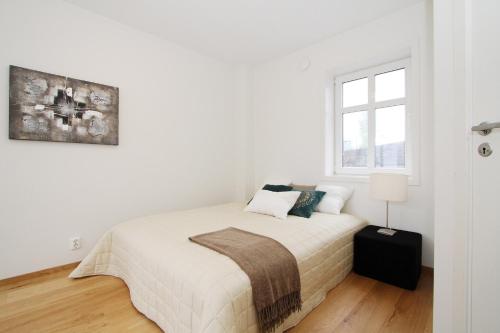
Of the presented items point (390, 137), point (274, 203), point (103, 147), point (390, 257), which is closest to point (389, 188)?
point (390, 257)

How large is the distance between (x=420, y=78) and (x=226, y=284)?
104 inches

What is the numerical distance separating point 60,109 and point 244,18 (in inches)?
86.1

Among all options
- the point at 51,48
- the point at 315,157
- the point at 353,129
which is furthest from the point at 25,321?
the point at 353,129

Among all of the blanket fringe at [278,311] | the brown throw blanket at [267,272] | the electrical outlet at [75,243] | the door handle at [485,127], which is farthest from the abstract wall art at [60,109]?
the door handle at [485,127]

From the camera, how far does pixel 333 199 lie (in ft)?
8.69

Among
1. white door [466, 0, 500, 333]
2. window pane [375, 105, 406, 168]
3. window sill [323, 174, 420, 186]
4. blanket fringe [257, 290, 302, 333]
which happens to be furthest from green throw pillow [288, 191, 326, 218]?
white door [466, 0, 500, 333]

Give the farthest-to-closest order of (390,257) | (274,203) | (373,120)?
(373,120)
(274,203)
(390,257)

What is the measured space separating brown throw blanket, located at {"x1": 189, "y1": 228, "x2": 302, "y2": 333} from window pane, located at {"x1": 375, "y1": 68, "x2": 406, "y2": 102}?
2.27 m

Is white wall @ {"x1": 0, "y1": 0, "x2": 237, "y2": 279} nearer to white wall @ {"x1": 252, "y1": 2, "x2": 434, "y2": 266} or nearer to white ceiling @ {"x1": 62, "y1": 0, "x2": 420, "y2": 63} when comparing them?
white ceiling @ {"x1": 62, "y1": 0, "x2": 420, "y2": 63}

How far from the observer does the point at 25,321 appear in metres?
1.54

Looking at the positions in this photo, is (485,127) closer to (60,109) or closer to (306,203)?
(306,203)

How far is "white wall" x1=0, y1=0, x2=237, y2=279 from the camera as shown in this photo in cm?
206

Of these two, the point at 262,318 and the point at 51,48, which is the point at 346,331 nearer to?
the point at 262,318

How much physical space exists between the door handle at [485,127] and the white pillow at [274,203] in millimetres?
1688
